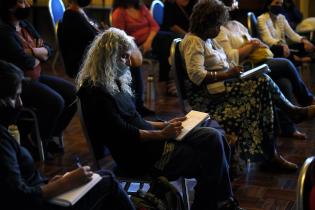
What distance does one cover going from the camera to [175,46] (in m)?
3.02

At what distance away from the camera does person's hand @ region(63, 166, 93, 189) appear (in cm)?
161

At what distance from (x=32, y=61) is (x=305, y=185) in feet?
7.03

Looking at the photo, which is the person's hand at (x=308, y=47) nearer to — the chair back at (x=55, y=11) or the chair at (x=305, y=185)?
the chair back at (x=55, y=11)

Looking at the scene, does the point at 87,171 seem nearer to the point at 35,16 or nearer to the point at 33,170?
the point at 33,170

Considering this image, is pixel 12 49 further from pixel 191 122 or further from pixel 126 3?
pixel 126 3

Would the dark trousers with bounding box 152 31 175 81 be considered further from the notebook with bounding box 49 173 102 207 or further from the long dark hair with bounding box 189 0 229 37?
the notebook with bounding box 49 173 102 207

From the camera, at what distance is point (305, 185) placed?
146cm

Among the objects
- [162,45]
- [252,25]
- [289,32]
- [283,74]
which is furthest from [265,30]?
[162,45]

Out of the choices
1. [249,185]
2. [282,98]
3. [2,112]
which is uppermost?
[2,112]

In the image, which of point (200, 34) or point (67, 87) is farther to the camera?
point (67, 87)

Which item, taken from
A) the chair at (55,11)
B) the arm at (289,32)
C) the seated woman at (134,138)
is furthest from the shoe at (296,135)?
the chair at (55,11)

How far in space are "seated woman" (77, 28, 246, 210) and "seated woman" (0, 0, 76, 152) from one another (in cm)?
95

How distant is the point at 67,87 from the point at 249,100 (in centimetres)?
122

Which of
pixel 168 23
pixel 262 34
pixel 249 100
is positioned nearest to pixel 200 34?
pixel 249 100
